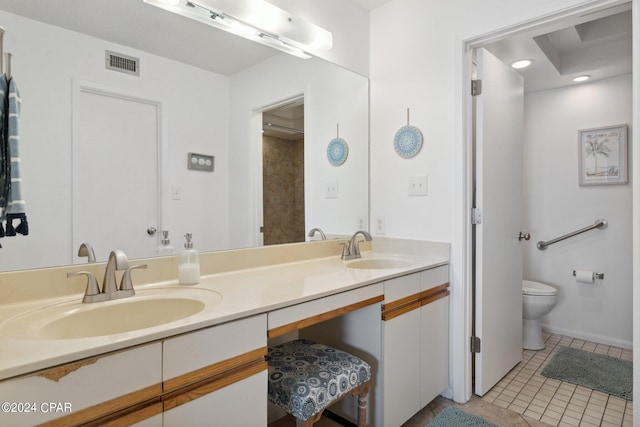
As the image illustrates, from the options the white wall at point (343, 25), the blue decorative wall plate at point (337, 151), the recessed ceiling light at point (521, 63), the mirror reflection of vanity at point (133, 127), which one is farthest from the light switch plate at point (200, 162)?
the recessed ceiling light at point (521, 63)

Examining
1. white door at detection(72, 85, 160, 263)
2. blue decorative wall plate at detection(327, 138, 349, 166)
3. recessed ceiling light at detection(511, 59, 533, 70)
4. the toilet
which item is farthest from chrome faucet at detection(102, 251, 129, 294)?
recessed ceiling light at detection(511, 59, 533, 70)

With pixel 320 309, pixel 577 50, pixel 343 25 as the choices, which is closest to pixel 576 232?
pixel 577 50

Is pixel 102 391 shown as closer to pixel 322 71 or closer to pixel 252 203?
pixel 252 203

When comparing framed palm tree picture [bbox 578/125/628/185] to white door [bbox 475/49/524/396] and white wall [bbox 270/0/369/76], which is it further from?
white wall [bbox 270/0/369/76]

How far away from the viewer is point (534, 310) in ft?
8.82

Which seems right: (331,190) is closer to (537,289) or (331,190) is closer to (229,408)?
(229,408)

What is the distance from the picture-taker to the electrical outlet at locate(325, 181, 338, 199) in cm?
224

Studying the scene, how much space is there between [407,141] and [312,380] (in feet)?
4.83

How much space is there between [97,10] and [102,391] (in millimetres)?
1313

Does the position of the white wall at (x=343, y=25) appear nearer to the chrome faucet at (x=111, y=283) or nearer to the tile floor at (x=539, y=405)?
the chrome faucet at (x=111, y=283)

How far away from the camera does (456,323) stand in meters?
1.99

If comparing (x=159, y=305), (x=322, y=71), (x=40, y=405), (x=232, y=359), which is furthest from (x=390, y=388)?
(x=322, y=71)

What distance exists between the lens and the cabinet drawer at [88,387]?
69 centimetres

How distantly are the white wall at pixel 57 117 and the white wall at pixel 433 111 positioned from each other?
126cm
